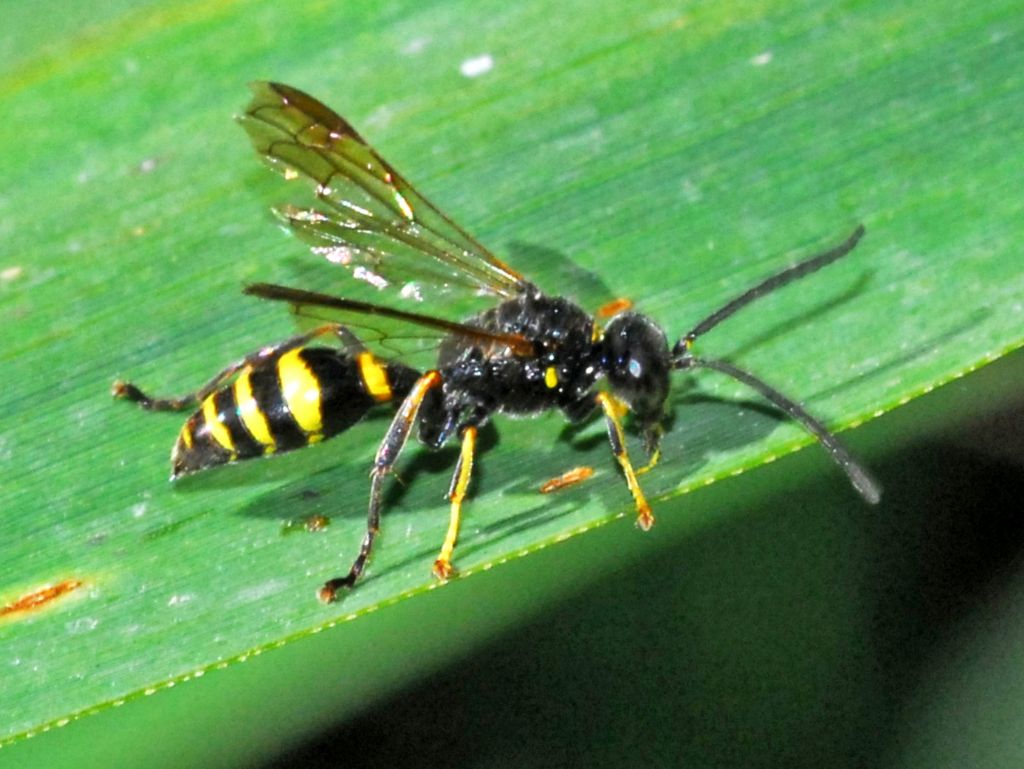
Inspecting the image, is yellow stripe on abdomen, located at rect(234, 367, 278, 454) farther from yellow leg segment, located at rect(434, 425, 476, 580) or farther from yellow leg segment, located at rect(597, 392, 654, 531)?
yellow leg segment, located at rect(597, 392, 654, 531)

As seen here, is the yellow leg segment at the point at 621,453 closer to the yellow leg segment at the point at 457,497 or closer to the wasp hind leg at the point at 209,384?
the yellow leg segment at the point at 457,497

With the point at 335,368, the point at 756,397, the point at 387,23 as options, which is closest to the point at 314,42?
the point at 387,23

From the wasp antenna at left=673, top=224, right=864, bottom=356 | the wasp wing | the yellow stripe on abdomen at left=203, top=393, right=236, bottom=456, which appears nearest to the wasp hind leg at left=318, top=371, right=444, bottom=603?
the wasp wing

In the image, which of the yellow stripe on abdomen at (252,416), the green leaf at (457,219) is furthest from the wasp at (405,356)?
the green leaf at (457,219)

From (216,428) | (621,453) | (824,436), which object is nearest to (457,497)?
(621,453)

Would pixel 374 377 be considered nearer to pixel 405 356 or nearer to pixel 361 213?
pixel 405 356

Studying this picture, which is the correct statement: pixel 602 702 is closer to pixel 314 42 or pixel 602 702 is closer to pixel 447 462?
pixel 447 462
